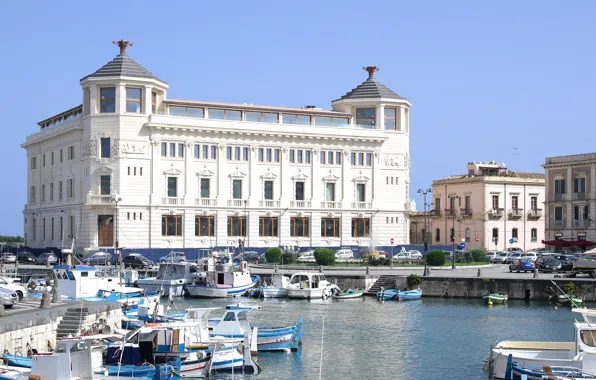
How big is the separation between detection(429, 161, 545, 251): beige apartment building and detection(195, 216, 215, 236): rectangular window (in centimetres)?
3163

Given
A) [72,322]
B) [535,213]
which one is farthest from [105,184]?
[72,322]

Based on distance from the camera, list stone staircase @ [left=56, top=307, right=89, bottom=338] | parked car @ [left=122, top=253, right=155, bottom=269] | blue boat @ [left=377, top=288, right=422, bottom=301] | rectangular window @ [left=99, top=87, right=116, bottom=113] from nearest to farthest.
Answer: stone staircase @ [left=56, top=307, right=89, bottom=338]
blue boat @ [left=377, top=288, right=422, bottom=301]
parked car @ [left=122, top=253, right=155, bottom=269]
rectangular window @ [left=99, top=87, right=116, bottom=113]

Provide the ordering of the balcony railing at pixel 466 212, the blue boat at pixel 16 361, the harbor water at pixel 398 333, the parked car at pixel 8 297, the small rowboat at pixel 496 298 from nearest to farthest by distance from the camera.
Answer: the blue boat at pixel 16 361 < the harbor water at pixel 398 333 < the parked car at pixel 8 297 < the small rowboat at pixel 496 298 < the balcony railing at pixel 466 212

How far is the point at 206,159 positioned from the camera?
300 ft

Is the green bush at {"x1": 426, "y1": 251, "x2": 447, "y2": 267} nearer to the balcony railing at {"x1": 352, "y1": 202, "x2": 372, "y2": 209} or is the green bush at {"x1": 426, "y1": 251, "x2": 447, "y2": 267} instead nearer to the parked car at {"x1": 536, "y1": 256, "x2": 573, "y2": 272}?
the parked car at {"x1": 536, "y1": 256, "x2": 573, "y2": 272}

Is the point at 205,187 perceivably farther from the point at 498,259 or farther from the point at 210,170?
the point at 498,259

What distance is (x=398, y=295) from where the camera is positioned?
64688mm

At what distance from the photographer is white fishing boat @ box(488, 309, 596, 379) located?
31.4m

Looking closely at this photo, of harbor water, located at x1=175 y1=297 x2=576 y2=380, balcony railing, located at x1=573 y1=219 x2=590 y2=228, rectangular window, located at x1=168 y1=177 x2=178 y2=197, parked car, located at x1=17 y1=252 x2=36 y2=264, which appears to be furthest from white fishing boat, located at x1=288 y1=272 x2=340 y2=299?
balcony railing, located at x1=573 y1=219 x2=590 y2=228

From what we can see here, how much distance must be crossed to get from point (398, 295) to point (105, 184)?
111 ft

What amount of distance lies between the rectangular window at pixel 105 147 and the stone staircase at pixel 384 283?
3100cm

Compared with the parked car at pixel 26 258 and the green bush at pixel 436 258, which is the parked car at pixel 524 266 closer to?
the green bush at pixel 436 258

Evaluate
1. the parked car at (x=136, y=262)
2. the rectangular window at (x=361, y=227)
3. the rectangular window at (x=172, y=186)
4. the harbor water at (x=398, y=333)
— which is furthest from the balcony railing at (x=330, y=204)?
the harbor water at (x=398, y=333)

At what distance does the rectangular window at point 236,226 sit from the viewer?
3634 inches
